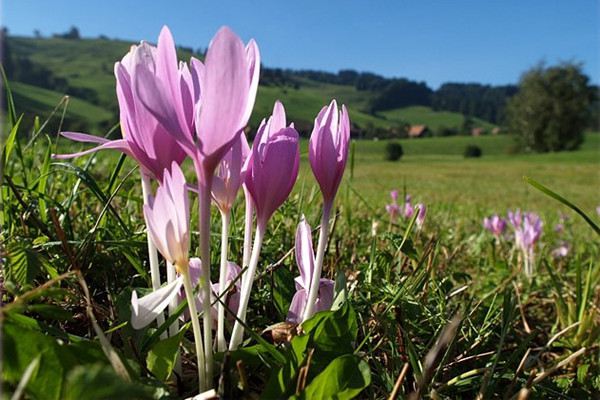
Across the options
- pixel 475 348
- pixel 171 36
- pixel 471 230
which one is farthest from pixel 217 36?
pixel 471 230

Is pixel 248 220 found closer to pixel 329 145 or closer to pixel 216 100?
pixel 329 145

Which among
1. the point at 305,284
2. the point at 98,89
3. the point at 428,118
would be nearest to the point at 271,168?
the point at 305,284

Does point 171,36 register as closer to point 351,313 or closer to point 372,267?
point 351,313

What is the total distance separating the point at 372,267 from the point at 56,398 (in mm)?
669

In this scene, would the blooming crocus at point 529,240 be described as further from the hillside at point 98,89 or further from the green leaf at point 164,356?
the hillside at point 98,89

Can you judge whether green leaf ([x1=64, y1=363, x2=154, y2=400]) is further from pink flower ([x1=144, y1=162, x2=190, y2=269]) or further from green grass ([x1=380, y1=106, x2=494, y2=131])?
green grass ([x1=380, y1=106, x2=494, y2=131])

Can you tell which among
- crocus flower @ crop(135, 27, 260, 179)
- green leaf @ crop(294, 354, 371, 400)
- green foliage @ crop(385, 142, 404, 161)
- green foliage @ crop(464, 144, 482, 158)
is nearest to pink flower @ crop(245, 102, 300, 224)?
crocus flower @ crop(135, 27, 260, 179)

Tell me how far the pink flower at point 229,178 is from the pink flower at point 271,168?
1 cm

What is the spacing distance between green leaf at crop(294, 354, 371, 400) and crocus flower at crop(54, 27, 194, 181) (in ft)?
1.04

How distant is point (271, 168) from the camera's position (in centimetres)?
73

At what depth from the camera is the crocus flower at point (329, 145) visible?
75cm

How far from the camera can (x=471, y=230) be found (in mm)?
3443

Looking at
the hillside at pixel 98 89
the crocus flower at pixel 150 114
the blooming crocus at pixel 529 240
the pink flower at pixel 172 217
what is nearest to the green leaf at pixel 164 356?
the pink flower at pixel 172 217

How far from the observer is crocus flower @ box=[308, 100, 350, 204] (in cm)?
75
